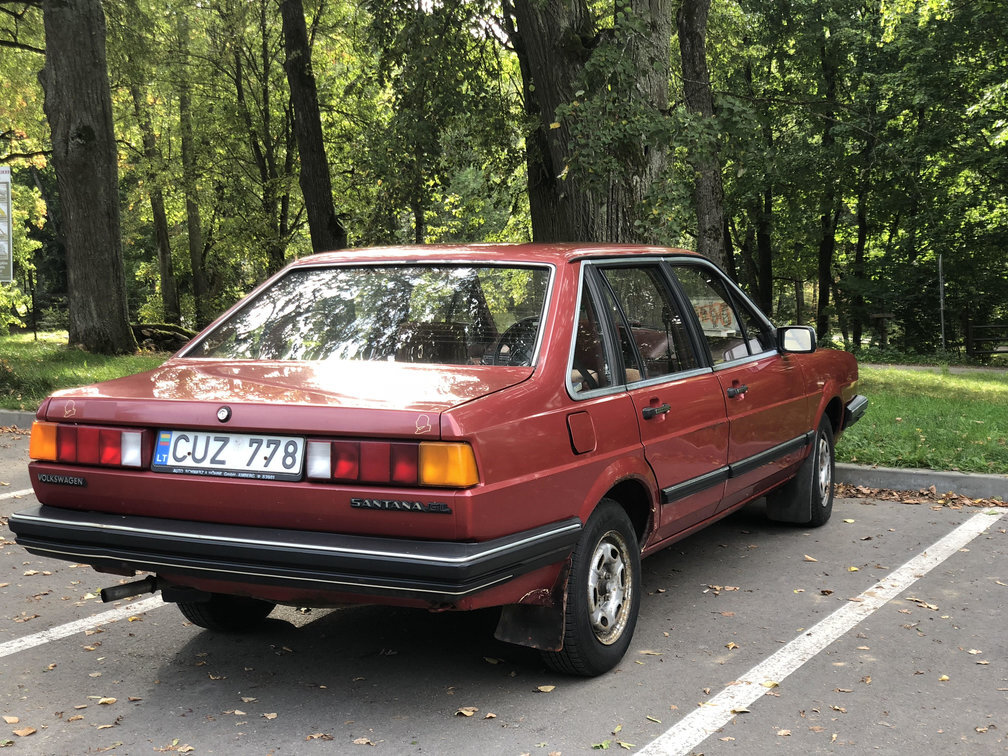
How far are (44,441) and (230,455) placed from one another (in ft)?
2.80

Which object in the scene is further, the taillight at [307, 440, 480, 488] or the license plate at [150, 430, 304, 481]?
the license plate at [150, 430, 304, 481]

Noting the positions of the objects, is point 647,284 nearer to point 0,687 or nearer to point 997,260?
point 0,687

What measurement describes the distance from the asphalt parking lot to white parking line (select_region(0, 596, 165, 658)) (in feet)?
0.05

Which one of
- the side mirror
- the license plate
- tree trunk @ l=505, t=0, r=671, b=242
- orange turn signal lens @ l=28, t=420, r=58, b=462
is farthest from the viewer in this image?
tree trunk @ l=505, t=0, r=671, b=242

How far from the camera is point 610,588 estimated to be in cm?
421

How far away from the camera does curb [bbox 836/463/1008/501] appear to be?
7508mm

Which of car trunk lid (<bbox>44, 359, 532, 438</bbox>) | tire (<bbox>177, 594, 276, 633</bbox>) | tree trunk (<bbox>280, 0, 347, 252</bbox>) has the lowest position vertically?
tire (<bbox>177, 594, 276, 633</bbox>)

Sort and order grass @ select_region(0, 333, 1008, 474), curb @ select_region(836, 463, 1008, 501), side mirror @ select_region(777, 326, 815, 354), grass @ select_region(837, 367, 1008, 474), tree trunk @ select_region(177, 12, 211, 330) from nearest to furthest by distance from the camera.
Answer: side mirror @ select_region(777, 326, 815, 354), curb @ select_region(836, 463, 1008, 501), grass @ select_region(837, 367, 1008, 474), grass @ select_region(0, 333, 1008, 474), tree trunk @ select_region(177, 12, 211, 330)

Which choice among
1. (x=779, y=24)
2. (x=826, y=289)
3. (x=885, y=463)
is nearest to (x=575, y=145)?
(x=885, y=463)

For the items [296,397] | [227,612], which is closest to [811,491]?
[227,612]

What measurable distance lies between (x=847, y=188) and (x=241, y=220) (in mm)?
17779

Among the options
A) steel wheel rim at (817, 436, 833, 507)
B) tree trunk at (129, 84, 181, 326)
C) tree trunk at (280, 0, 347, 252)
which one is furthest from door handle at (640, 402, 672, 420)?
tree trunk at (129, 84, 181, 326)

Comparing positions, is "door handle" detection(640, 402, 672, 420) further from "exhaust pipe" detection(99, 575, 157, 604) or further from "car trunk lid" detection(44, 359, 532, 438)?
"exhaust pipe" detection(99, 575, 157, 604)

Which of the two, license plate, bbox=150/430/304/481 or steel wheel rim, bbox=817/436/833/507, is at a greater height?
license plate, bbox=150/430/304/481
